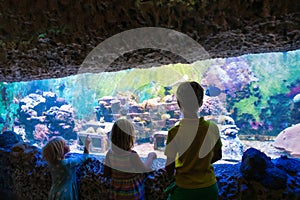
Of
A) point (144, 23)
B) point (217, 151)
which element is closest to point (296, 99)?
point (217, 151)

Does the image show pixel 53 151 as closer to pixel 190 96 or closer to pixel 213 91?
pixel 190 96

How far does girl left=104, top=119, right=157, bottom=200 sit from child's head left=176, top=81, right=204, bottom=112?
538mm

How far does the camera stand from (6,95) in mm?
6094

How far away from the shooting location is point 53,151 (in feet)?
6.35

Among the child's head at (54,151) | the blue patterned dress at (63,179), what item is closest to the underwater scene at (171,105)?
the blue patterned dress at (63,179)

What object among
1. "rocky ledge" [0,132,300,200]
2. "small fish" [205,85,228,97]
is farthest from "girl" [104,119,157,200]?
"small fish" [205,85,228,97]

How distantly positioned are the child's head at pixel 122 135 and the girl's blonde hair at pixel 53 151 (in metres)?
0.68

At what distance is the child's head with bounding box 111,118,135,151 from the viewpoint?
1605 mm

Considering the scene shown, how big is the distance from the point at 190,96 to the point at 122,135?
629 mm

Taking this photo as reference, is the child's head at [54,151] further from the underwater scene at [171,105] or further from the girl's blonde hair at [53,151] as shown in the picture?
the underwater scene at [171,105]

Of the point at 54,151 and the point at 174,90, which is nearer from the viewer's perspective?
the point at 54,151

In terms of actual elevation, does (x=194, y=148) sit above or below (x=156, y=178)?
above

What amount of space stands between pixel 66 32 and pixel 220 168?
5.41ft

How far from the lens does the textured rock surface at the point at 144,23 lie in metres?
1.08
